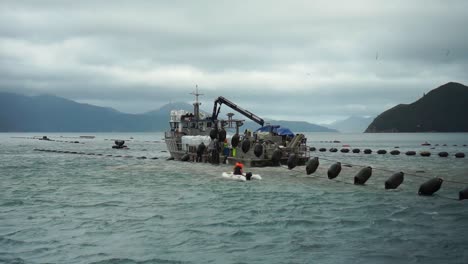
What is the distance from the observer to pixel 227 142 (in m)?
52.7

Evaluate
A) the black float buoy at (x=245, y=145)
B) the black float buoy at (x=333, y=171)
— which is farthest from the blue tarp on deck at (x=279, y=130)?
the black float buoy at (x=333, y=171)

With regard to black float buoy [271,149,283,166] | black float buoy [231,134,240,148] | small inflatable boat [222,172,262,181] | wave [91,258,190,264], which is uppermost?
black float buoy [231,134,240,148]

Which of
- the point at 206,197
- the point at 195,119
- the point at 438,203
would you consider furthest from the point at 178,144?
the point at 438,203

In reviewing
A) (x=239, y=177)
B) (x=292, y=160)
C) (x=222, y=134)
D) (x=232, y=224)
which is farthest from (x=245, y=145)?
(x=232, y=224)

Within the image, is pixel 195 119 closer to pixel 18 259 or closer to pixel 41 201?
pixel 41 201

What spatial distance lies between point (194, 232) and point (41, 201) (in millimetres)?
12710

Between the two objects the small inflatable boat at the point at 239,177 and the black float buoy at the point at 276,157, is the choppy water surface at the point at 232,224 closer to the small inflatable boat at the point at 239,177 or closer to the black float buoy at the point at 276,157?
the small inflatable boat at the point at 239,177

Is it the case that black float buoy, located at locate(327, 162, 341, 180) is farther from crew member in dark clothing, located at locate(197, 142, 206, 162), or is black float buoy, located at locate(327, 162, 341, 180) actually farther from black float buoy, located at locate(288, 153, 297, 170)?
crew member in dark clothing, located at locate(197, 142, 206, 162)

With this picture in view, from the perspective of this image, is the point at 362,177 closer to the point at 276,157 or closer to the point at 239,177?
the point at 239,177

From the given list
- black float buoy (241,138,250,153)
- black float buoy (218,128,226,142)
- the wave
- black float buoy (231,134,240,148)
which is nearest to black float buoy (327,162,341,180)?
black float buoy (241,138,250,153)

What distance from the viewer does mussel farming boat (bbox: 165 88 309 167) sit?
46.9 metres

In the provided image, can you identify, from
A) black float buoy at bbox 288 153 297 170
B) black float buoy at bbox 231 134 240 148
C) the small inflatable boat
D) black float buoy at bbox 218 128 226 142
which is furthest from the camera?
black float buoy at bbox 218 128 226 142

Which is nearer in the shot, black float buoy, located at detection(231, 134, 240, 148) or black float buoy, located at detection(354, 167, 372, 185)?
black float buoy, located at detection(354, 167, 372, 185)

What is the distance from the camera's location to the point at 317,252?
47.9ft
